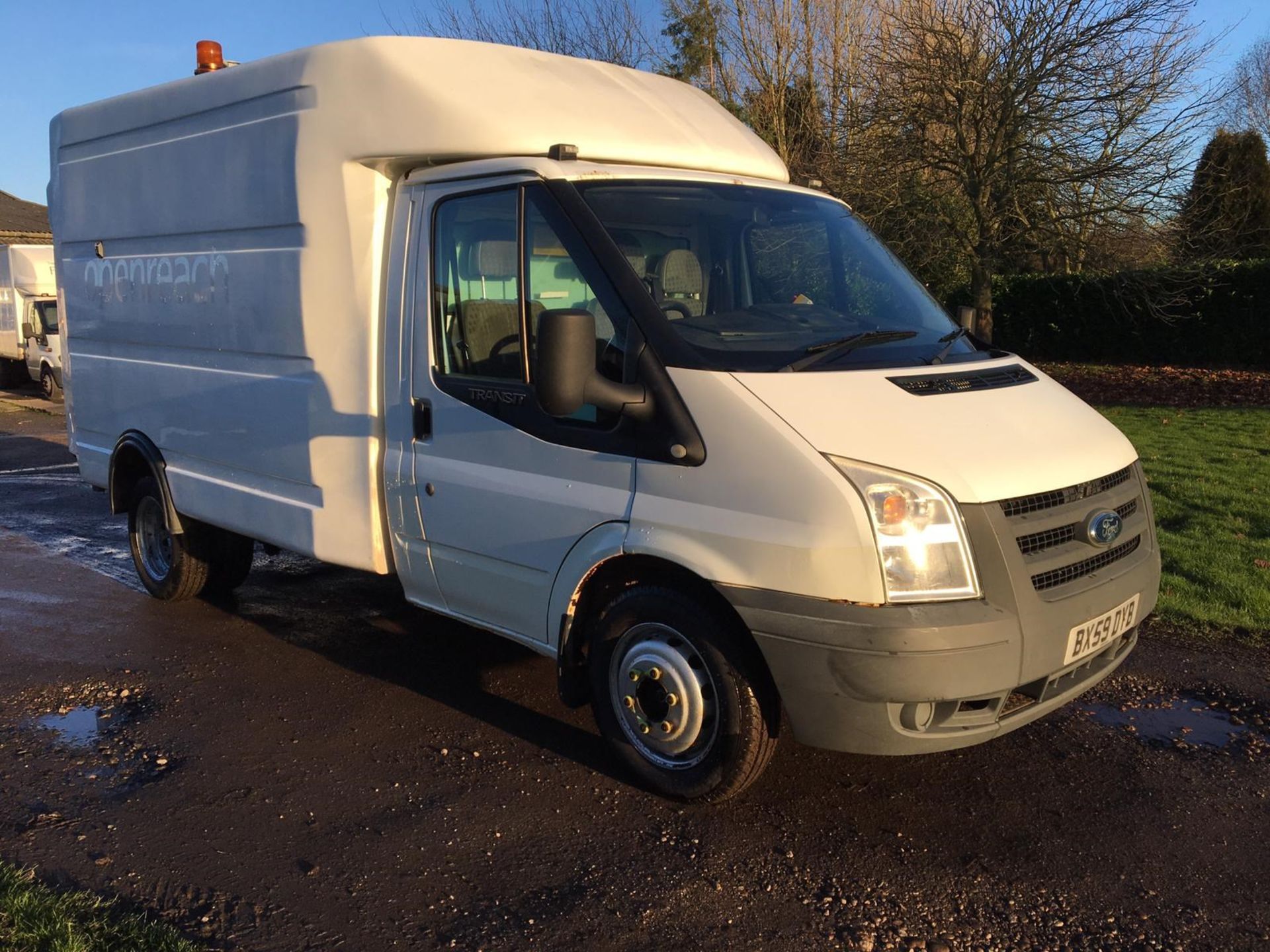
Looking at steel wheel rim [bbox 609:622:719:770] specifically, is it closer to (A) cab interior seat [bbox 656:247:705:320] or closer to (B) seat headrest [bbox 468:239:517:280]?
(A) cab interior seat [bbox 656:247:705:320]

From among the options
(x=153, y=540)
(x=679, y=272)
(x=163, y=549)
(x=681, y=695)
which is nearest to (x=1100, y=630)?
(x=681, y=695)

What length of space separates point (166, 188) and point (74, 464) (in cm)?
793

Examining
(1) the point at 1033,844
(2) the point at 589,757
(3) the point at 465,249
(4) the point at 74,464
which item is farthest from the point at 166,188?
(4) the point at 74,464

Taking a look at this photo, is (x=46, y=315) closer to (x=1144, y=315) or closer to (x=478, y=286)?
(x=478, y=286)

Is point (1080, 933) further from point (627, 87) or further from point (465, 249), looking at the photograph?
point (627, 87)

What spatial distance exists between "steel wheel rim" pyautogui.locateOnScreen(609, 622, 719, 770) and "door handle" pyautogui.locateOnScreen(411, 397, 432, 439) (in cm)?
128

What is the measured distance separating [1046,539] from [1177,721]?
1.74 meters

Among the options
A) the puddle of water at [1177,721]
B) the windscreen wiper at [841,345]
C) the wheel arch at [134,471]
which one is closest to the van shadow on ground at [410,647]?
the wheel arch at [134,471]

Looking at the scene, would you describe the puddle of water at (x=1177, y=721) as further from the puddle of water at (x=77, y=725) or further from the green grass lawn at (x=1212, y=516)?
the puddle of water at (x=77, y=725)

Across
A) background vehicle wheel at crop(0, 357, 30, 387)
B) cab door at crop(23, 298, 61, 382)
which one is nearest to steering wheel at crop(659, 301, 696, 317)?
cab door at crop(23, 298, 61, 382)

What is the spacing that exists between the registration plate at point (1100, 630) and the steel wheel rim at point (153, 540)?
541 cm

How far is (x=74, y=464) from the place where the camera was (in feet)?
41.1

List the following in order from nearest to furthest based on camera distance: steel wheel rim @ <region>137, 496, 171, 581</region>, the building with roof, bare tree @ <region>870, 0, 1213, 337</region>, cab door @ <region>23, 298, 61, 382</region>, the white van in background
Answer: steel wheel rim @ <region>137, 496, 171, 581</region> < bare tree @ <region>870, 0, 1213, 337</region> < cab door @ <region>23, 298, 61, 382</region> < the white van in background < the building with roof

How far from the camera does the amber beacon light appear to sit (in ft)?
20.2
